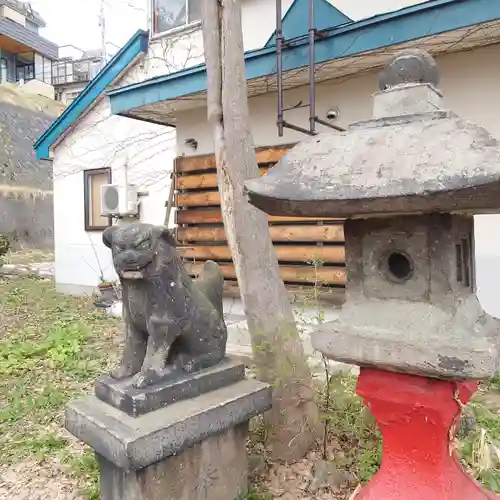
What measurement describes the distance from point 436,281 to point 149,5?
802 cm

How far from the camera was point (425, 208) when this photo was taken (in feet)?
5.39

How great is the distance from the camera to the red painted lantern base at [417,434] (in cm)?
210

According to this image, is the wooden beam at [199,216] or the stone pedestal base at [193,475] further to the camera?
the wooden beam at [199,216]

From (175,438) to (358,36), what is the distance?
3952 millimetres

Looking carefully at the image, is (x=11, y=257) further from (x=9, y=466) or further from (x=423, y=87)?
(x=423, y=87)

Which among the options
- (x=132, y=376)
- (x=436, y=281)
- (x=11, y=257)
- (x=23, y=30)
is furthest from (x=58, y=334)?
(x=23, y=30)

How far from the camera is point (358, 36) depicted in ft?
14.4

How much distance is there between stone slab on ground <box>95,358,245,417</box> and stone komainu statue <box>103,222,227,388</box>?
0.05 metres

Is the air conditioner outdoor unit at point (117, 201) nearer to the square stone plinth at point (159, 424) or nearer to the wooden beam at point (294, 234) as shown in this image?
the wooden beam at point (294, 234)

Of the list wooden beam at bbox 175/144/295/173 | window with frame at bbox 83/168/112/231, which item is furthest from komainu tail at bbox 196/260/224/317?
window with frame at bbox 83/168/112/231

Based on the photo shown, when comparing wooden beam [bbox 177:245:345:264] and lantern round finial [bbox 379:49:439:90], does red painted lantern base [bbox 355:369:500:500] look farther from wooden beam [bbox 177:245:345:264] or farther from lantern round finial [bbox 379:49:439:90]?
wooden beam [bbox 177:245:345:264]

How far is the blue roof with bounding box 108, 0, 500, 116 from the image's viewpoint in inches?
150

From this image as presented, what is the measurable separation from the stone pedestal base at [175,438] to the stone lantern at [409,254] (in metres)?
0.81

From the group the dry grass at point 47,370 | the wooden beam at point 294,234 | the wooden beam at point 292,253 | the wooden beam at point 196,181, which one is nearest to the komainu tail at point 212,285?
the dry grass at point 47,370
